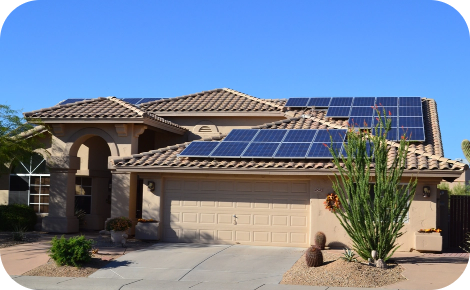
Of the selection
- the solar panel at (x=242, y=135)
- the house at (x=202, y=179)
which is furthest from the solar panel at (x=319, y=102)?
the solar panel at (x=242, y=135)

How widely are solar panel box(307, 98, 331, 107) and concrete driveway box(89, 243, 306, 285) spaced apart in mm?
8485

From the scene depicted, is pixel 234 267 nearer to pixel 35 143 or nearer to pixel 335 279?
pixel 335 279

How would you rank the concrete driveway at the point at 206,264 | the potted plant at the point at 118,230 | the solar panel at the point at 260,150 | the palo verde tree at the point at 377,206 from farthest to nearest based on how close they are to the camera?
the solar panel at the point at 260,150 < the potted plant at the point at 118,230 < the palo verde tree at the point at 377,206 < the concrete driveway at the point at 206,264

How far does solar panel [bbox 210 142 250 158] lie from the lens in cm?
1873

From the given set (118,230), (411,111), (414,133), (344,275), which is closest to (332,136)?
(414,133)

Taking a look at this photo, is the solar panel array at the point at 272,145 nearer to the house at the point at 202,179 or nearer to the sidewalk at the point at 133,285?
the house at the point at 202,179

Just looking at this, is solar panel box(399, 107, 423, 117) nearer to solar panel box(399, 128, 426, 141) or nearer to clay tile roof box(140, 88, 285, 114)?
solar panel box(399, 128, 426, 141)

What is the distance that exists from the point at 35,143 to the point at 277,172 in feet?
32.1

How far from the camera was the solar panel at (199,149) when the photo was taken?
18969mm

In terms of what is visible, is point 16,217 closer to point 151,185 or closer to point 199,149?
point 151,185

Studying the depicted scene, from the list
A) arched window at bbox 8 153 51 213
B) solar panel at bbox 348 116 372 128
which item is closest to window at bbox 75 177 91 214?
arched window at bbox 8 153 51 213

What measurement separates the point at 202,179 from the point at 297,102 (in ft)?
25.2

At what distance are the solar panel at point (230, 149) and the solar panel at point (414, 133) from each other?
582 centimetres

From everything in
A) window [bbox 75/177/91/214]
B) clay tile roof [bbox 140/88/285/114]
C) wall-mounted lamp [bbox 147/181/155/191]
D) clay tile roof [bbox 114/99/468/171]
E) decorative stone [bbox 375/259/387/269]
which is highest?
clay tile roof [bbox 140/88/285/114]
